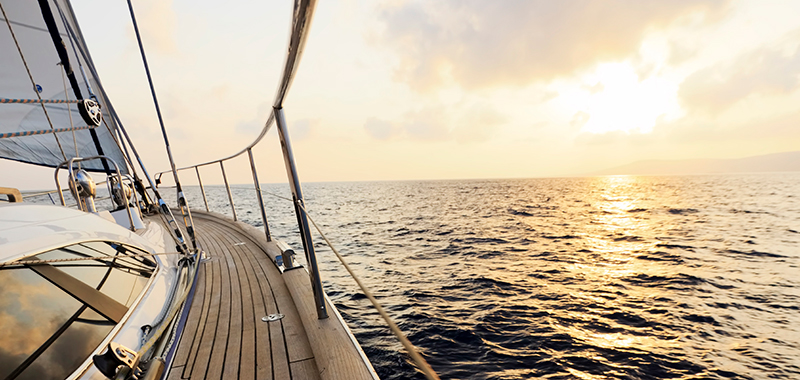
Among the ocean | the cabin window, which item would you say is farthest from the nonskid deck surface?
the ocean

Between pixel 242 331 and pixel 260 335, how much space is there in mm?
154

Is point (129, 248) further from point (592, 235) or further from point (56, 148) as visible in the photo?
point (592, 235)

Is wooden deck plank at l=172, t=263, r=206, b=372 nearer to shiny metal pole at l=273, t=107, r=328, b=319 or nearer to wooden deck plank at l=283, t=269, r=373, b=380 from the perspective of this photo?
wooden deck plank at l=283, t=269, r=373, b=380

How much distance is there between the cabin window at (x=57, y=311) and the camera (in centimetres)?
100

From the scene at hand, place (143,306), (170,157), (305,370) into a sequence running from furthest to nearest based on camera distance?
(170,157)
(143,306)
(305,370)

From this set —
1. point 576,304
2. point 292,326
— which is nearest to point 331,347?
point 292,326

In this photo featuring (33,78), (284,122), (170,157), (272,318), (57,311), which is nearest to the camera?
(57,311)

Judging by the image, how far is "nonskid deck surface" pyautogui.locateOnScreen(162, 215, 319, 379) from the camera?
143 centimetres

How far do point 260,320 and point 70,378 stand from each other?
0.89m

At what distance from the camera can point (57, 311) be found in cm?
115

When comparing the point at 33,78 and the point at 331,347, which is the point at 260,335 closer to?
the point at 331,347

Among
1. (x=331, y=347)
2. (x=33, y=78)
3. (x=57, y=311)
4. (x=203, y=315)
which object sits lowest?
(x=203, y=315)

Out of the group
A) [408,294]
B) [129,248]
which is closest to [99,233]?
[129,248]

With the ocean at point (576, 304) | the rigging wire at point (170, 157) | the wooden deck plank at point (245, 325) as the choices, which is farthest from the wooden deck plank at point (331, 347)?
the rigging wire at point (170, 157)
